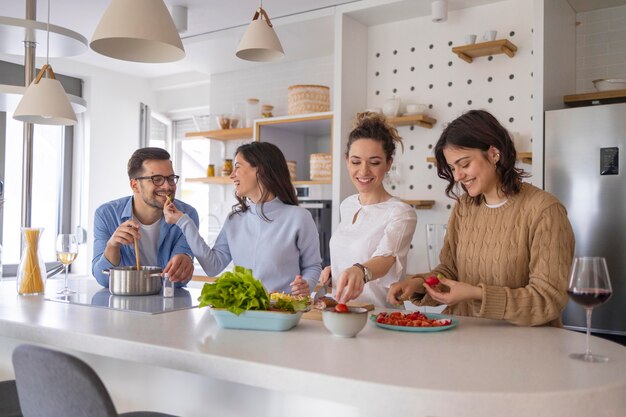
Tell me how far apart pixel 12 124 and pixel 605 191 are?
16.4ft

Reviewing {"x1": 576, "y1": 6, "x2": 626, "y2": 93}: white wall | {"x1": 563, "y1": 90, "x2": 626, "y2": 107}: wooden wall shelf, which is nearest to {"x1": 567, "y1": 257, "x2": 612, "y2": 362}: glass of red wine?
{"x1": 563, "y1": 90, "x2": 626, "y2": 107}: wooden wall shelf

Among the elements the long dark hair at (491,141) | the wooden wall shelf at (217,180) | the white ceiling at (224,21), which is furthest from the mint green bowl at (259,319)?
the wooden wall shelf at (217,180)

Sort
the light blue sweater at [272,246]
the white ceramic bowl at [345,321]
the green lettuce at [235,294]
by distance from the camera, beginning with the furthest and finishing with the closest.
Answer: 1. the light blue sweater at [272,246]
2. the green lettuce at [235,294]
3. the white ceramic bowl at [345,321]

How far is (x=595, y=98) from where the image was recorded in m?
3.67

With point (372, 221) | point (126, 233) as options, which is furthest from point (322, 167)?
point (126, 233)

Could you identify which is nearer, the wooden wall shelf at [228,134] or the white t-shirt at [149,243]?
the white t-shirt at [149,243]

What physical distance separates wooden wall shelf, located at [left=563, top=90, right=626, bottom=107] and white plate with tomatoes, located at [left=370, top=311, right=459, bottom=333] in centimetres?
245

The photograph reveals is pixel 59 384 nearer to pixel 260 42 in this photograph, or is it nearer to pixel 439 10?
pixel 260 42

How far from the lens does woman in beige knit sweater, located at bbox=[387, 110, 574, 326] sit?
1.74 meters

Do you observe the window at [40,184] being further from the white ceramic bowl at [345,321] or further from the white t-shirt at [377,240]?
the white ceramic bowl at [345,321]

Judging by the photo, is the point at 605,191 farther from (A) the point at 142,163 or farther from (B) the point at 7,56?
(B) the point at 7,56

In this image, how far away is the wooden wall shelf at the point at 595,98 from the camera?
3598 millimetres

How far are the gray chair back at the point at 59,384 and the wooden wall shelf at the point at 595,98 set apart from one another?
339 centimetres

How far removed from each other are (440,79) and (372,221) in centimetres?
222
